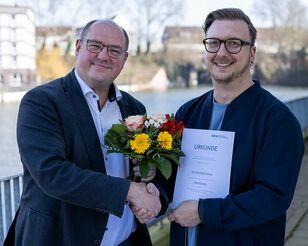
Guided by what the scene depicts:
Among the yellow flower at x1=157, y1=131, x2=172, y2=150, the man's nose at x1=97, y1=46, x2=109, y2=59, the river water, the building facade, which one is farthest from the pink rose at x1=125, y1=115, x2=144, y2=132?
the building facade

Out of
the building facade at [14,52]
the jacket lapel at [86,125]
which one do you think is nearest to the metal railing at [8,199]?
the jacket lapel at [86,125]

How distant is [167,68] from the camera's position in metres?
53.2

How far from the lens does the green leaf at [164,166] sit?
79.3 inches

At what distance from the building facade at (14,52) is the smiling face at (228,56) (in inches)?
1157

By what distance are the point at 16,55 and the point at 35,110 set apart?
102ft

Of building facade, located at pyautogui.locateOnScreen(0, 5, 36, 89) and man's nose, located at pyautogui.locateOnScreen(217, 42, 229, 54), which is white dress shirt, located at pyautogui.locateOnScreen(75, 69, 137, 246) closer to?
man's nose, located at pyautogui.locateOnScreen(217, 42, 229, 54)

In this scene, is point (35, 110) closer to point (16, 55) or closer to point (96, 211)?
point (96, 211)

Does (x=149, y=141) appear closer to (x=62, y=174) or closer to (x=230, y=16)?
(x=62, y=174)

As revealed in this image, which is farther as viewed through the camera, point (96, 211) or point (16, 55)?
point (16, 55)

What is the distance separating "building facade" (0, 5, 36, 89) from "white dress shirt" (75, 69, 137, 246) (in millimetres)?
29035

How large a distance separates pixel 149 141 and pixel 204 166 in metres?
0.29

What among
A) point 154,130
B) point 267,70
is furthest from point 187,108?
point 267,70

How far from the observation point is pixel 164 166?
6.64ft

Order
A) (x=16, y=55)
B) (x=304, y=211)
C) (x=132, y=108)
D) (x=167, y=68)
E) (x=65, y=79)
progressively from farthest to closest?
(x=167, y=68) → (x=16, y=55) → (x=304, y=211) → (x=132, y=108) → (x=65, y=79)
